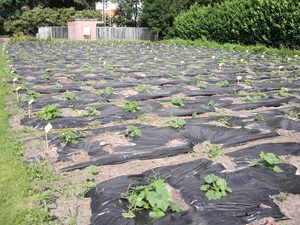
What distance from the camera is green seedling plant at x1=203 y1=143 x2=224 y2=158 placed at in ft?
10.5

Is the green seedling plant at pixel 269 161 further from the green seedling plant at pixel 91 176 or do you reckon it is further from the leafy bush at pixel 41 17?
the leafy bush at pixel 41 17

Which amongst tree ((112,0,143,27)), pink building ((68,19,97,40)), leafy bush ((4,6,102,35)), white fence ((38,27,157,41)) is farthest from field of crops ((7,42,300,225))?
tree ((112,0,143,27))

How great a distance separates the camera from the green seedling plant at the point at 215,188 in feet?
7.50

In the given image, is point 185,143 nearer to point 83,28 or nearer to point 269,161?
point 269,161

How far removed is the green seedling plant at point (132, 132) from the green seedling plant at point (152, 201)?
3.99 feet

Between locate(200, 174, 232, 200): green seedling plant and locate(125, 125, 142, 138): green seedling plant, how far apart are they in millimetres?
1259

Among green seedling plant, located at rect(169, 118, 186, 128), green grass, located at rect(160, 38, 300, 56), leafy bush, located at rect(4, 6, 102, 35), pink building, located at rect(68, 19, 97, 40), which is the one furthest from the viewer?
leafy bush, located at rect(4, 6, 102, 35)

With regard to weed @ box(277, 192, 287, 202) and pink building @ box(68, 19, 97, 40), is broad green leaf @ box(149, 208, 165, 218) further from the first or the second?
pink building @ box(68, 19, 97, 40)

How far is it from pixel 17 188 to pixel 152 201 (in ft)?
4.18

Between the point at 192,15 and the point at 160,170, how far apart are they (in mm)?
23459

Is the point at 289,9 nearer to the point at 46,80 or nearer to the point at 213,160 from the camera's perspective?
the point at 46,80

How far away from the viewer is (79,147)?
3.31 metres

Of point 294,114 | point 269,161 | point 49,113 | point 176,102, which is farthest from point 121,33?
point 269,161

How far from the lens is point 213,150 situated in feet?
10.7
